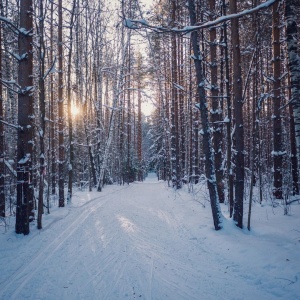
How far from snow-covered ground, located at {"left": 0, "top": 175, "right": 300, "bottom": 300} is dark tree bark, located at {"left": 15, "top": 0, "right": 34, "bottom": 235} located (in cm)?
69

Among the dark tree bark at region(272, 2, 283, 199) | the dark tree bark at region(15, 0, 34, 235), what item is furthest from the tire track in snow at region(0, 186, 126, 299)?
the dark tree bark at region(272, 2, 283, 199)

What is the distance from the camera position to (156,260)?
5.09 metres

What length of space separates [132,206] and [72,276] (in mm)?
7058

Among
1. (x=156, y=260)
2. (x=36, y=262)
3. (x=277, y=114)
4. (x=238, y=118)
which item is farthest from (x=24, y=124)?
(x=277, y=114)

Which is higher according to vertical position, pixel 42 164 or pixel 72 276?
pixel 42 164

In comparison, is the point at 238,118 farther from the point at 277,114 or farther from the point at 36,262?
the point at 36,262

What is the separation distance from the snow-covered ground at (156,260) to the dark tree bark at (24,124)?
0.69m

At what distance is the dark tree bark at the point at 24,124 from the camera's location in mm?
6895

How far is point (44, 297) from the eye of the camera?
3756 mm

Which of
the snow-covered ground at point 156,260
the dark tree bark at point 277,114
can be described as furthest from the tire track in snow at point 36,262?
the dark tree bark at point 277,114

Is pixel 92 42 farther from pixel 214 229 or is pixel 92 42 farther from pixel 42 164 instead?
pixel 214 229

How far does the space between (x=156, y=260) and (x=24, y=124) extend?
218 inches

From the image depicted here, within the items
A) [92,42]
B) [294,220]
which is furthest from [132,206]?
[92,42]

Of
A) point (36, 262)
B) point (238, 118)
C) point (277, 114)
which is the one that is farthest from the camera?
point (277, 114)
